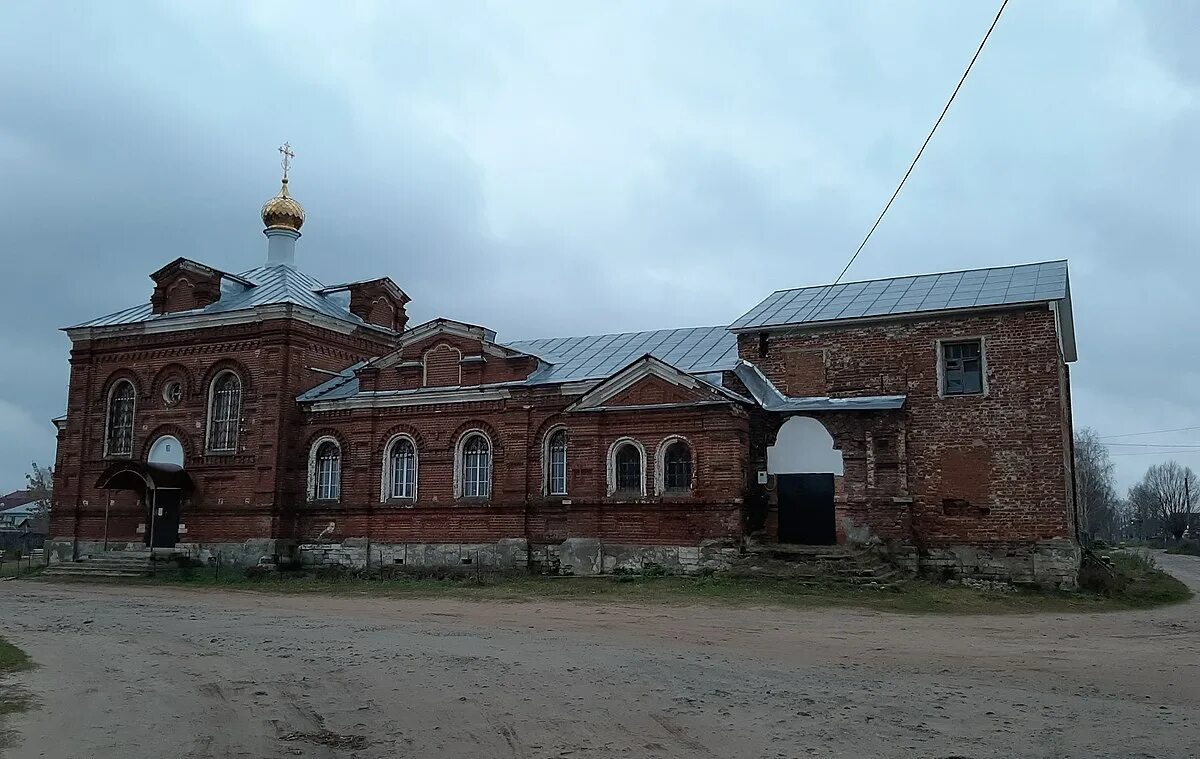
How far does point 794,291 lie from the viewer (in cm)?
2373

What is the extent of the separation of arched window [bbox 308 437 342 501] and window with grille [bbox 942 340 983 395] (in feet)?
48.7

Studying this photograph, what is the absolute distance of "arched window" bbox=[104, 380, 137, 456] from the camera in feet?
90.5

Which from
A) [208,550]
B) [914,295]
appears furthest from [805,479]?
[208,550]

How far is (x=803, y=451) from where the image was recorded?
2038 centimetres

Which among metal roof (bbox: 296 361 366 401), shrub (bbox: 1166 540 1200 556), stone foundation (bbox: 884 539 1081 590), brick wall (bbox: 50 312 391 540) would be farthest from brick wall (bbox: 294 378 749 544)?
shrub (bbox: 1166 540 1200 556)

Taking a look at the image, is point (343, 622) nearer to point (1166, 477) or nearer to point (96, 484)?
point (96, 484)

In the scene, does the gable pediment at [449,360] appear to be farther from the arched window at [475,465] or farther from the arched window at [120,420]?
the arched window at [120,420]

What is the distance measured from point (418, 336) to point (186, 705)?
16876 millimetres

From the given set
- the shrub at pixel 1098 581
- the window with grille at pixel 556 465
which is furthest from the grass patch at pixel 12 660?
the shrub at pixel 1098 581

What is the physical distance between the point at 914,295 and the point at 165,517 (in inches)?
778

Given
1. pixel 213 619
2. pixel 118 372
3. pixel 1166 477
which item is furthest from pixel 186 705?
pixel 1166 477

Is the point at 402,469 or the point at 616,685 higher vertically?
the point at 402,469

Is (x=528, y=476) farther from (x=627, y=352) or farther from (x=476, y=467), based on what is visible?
(x=627, y=352)

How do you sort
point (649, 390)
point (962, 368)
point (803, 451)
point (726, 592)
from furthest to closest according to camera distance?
1. point (649, 390)
2. point (803, 451)
3. point (962, 368)
4. point (726, 592)
